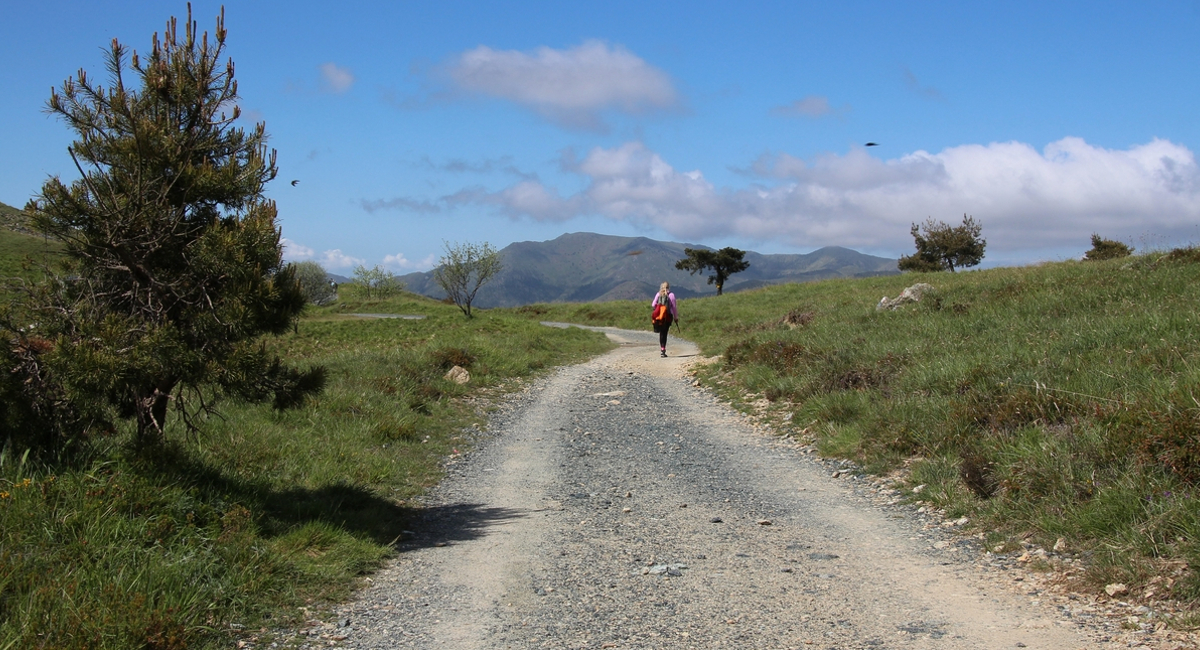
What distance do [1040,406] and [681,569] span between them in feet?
14.1

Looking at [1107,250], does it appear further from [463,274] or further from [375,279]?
[375,279]

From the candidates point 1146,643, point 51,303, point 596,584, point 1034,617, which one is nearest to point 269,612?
point 596,584

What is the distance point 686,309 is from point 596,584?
38.5 metres

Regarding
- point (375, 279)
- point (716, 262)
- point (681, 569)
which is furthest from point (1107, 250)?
point (375, 279)

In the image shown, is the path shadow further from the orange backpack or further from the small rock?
the orange backpack

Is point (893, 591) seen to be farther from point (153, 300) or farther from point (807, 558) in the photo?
point (153, 300)

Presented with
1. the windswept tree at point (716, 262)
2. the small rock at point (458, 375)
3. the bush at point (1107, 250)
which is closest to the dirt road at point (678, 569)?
the small rock at point (458, 375)

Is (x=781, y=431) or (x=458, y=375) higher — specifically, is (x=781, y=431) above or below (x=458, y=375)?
below

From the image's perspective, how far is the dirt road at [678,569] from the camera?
177 inches

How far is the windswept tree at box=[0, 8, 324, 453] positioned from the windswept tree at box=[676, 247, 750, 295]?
75.0 metres

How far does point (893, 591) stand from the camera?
5145mm

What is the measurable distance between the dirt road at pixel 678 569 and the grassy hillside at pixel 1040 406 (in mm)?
694

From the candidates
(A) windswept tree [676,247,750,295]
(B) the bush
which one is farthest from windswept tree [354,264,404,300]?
(B) the bush

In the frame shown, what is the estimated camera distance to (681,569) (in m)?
5.67
